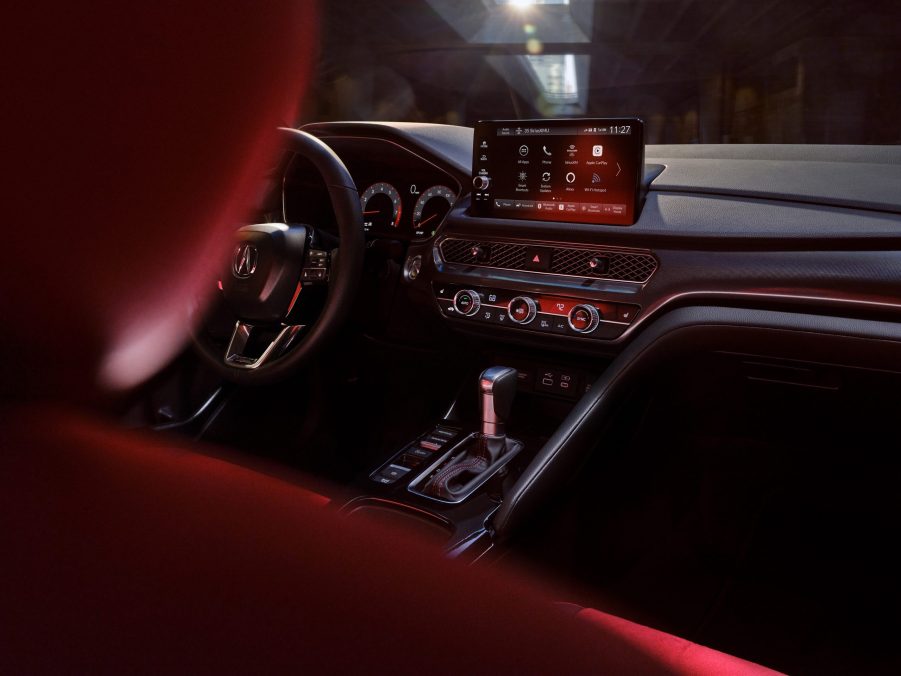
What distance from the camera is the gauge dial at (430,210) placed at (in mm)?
1850

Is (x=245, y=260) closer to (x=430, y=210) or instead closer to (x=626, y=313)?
(x=430, y=210)

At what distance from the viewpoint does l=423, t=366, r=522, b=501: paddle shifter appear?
151 centimetres

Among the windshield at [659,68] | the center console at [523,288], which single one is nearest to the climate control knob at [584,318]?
the center console at [523,288]

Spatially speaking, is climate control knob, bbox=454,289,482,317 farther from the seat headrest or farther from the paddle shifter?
the seat headrest

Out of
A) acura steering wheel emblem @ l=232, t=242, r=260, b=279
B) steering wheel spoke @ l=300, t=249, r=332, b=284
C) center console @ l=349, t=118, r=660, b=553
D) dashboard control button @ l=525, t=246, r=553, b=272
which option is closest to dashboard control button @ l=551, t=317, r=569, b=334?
center console @ l=349, t=118, r=660, b=553

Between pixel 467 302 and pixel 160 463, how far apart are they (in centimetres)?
72

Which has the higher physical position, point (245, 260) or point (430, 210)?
point (430, 210)

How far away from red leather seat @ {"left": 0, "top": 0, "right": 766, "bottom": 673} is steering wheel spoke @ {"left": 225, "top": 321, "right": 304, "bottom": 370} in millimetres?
131

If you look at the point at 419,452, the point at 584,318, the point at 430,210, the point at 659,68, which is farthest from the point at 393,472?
the point at 659,68

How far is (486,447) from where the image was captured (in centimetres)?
160

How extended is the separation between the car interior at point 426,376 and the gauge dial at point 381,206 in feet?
0.03

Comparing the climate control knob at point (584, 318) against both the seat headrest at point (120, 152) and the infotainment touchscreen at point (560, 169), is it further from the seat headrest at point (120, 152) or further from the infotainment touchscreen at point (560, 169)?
the seat headrest at point (120, 152)

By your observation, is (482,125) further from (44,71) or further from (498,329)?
(44,71)

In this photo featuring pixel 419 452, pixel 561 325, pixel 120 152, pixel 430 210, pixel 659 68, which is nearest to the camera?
pixel 120 152
